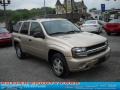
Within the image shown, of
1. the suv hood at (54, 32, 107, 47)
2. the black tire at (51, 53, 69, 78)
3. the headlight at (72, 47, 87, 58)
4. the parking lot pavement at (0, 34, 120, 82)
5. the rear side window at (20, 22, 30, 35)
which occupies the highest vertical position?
the rear side window at (20, 22, 30, 35)

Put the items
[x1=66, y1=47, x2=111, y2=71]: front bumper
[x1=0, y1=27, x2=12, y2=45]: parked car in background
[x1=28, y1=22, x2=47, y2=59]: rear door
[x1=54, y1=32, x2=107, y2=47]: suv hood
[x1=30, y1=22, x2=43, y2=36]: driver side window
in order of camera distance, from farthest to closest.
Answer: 1. [x1=0, y1=27, x2=12, y2=45]: parked car in background
2. [x1=30, y1=22, x2=43, y2=36]: driver side window
3. [x1=28, y1=22, x2=47, y2=59]: rear door
4. [x1=54, y1=32, x2=107, y2=47]: suv hood
5. [x1=66, y1=47, x2=111, y2=71]: front bumper

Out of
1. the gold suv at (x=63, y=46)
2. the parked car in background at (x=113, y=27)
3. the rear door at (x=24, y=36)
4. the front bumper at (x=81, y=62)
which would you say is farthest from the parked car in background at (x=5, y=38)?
the front bumper at (x=81, y=62)

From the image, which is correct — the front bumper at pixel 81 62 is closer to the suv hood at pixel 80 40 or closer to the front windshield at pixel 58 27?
the suv hood at pixel 80 40

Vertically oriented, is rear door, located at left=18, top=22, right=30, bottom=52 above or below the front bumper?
above

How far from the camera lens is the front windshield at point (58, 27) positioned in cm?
692

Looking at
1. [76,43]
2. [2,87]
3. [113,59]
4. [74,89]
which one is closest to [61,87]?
[74,89]

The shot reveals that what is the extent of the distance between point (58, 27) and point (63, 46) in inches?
56.5

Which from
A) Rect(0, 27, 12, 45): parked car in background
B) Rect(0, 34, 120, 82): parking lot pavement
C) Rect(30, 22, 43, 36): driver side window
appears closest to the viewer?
Rect(0, 34, 120, 82): parking lot pavement

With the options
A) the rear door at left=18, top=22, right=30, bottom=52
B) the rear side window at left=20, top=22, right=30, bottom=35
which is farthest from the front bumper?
the rear side window at left=20, top=22, right=30, bottom=35

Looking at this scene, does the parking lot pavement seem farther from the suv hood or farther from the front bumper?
the suv hood

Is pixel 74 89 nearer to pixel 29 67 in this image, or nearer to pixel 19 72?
pixel 19 72

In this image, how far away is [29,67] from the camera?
7.75 m

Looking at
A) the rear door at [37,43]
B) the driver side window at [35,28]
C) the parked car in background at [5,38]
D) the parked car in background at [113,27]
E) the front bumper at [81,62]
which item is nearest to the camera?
the front bumper at [81,62]

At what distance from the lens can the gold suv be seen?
223 inches
